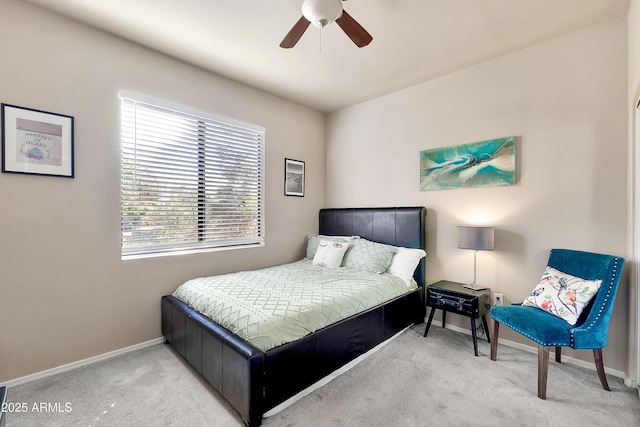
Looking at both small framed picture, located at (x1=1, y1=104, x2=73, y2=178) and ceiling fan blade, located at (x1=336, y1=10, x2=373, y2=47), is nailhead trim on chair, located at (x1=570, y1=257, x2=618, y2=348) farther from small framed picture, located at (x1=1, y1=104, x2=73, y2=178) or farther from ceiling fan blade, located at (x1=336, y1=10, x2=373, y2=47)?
small framed picture, located at (x1=1, y1=104, x2=73, y2=178)

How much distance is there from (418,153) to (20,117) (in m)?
3.64

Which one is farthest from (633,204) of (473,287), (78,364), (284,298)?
(78,364)

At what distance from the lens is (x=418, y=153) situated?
3367 mm

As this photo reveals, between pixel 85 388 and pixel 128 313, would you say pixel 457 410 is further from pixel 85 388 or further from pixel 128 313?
pixel 128 313

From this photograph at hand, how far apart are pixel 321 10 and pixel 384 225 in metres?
2.42

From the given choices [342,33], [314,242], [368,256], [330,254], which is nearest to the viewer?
[342,33]

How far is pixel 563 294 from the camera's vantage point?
210 cm

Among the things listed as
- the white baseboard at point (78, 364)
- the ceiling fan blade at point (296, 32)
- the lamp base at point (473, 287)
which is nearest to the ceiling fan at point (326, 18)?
the ceiling fan blade at point (296, 32)

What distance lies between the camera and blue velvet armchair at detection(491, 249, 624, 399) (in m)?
1.86

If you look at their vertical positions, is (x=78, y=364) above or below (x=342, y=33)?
below

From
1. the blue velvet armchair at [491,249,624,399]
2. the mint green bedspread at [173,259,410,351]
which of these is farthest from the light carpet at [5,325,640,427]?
the mint green bedspread at [173,259,410,351]

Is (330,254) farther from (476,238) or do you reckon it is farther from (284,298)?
(476,238)

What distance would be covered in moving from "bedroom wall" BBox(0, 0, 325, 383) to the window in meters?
0.12

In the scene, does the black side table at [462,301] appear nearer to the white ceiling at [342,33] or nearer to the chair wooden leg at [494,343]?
the chair wooden leg at [494,343]
